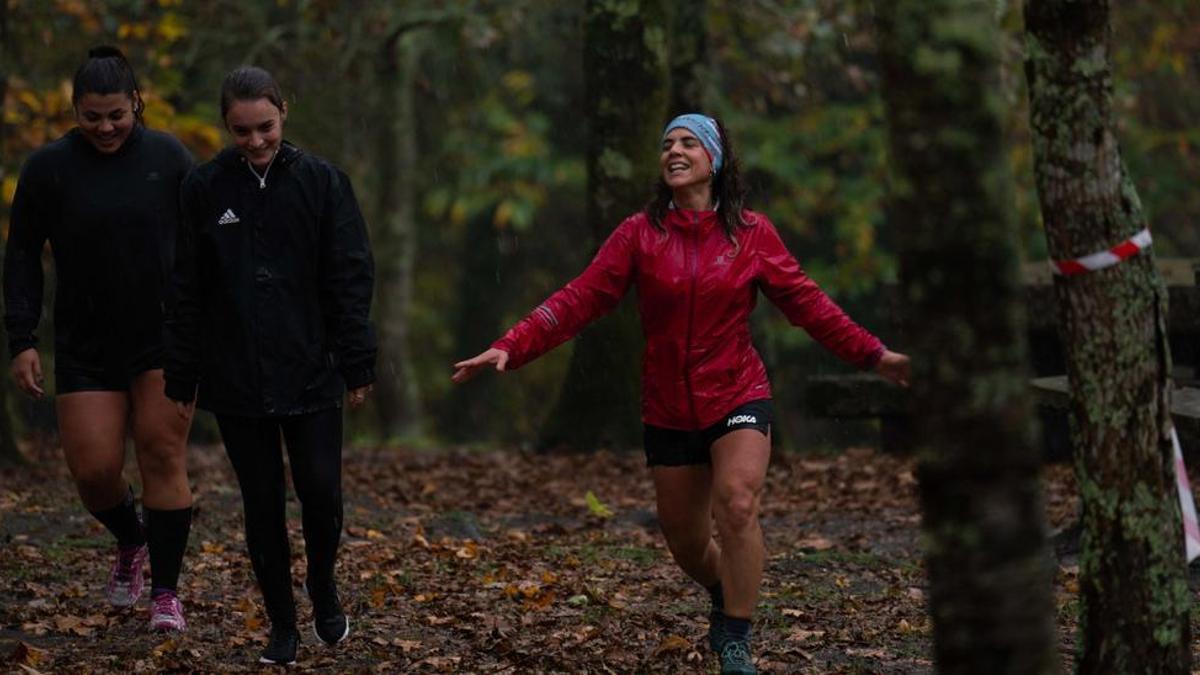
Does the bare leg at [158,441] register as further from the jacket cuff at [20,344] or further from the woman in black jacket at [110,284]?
the jacket cuff at [20,344]

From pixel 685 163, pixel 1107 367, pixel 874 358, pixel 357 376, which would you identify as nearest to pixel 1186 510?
pixel 1107 367

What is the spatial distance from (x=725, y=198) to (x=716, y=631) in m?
1.57

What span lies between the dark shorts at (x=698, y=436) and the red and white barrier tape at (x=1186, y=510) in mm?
1639

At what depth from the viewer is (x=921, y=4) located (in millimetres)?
4156

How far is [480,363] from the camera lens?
6.40m

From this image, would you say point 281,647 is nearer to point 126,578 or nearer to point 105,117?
point 126,578

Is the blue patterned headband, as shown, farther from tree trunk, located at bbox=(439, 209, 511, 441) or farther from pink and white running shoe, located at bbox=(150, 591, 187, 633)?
tree trunk, located at bbox=(439, 209, 511, 441)

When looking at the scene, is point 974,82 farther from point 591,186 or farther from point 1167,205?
point 1167,205

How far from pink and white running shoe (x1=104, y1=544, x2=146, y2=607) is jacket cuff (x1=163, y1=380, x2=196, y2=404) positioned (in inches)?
54.8

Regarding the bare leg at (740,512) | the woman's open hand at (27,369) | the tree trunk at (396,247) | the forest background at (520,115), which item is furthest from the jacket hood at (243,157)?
the tree trunk at (396,247)

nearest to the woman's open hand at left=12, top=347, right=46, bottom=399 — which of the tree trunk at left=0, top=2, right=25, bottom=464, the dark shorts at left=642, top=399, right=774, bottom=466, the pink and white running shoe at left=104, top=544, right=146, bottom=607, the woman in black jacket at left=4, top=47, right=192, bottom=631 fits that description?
the woman in black jacket at left=4, top=47, right=192, bottom=631

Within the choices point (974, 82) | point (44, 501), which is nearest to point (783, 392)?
point (44, 501)

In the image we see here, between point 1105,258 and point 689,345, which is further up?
point 1105,258

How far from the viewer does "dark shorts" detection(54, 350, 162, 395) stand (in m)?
7.43
